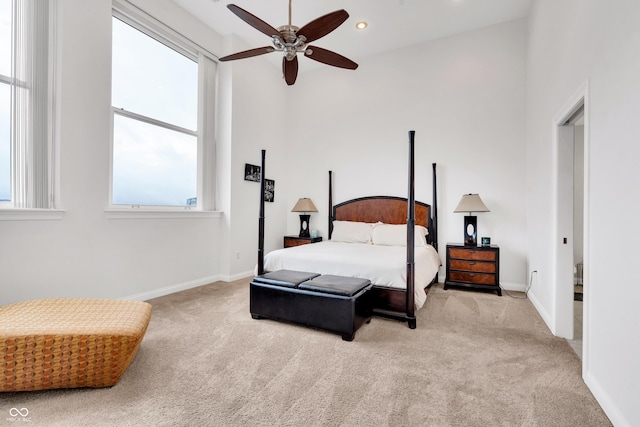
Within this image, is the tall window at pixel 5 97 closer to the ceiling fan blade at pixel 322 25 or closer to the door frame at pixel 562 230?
the ceiling fan blade at pixel 322 25

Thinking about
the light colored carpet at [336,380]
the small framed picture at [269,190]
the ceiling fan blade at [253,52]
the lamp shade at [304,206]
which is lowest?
the light colored carpet at [336,380]

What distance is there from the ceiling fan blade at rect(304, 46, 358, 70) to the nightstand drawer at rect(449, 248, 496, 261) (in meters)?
2.72

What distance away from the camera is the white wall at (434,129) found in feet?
13.8

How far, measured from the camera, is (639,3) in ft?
4.67

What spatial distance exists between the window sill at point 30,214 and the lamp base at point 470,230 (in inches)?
184

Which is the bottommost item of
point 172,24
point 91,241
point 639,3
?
point 91,241

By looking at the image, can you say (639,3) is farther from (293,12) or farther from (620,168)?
(293,12)

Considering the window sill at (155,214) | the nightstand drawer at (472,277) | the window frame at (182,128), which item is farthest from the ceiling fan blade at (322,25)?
the nightstand drawer at (472,277)

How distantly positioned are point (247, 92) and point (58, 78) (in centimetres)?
245

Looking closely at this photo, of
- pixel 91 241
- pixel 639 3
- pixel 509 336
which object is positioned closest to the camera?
pixel 639 3

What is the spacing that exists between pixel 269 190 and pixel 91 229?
276 centimetres

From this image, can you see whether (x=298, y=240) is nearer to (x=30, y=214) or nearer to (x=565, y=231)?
(x=30, y=214)

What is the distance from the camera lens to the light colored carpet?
157 centimetres

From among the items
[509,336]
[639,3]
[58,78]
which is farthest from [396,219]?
[58,78]
